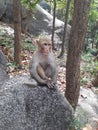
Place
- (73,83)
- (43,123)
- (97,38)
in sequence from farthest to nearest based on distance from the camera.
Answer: (97,38) < (73,83) < (43,123)

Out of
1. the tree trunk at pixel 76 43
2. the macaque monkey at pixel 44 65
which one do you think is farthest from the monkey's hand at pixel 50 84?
the tree trunk at pixel 76 43

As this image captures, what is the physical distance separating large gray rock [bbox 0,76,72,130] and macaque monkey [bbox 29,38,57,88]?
221 mm

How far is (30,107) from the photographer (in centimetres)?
558

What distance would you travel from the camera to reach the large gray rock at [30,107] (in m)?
5.42

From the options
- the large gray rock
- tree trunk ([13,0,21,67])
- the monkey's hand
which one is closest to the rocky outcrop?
tree trunk ([13,0,21,67])

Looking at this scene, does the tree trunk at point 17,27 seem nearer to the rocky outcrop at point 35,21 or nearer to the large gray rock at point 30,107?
the large gray rock at point 30,107

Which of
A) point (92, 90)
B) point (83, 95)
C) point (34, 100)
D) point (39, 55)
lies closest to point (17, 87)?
point (34, 100)

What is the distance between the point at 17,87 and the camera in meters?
5.60

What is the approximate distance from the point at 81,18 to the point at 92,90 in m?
6.01

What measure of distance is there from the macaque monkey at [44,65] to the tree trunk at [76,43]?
638 mm

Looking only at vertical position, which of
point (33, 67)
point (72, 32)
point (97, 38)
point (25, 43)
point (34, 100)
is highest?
point (72, 32)

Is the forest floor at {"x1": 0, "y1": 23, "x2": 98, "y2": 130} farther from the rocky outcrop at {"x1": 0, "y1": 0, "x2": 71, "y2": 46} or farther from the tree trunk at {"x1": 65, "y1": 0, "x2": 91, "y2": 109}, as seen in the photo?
the rocky outcrop at {"x1": 0, "y1": 0, "x2": 71, "y2": 46}

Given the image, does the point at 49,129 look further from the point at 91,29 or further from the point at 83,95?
the point at 91,29

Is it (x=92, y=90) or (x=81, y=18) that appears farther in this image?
(x=92, y=90)
